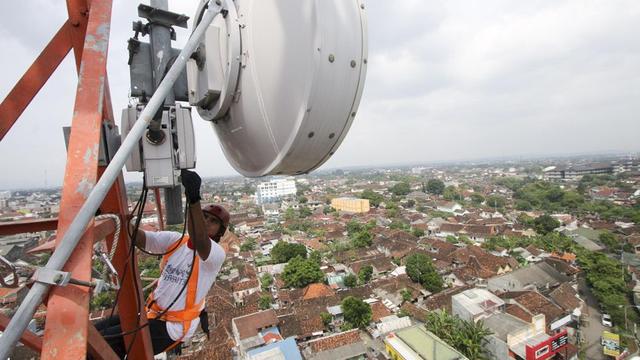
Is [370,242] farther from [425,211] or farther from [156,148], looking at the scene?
[156,148]

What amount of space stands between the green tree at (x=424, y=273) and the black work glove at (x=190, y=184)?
1500 cm

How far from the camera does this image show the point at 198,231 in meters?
1.37

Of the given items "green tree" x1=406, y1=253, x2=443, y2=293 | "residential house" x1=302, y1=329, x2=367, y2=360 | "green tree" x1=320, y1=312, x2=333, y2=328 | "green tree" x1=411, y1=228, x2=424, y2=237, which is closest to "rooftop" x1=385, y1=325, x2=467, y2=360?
"residential house" x1=302, y1=329, x2=367, y2=360

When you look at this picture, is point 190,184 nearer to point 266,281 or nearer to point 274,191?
point 266,281

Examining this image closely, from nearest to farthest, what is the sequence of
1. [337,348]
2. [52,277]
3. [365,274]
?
[52,277] → [337,348] → [365,274]

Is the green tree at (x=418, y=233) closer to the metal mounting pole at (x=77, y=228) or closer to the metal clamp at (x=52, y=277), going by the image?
the metal mounting pole at (x=77, y=228)

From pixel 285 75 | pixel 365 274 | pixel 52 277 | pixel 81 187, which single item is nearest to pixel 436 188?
pixel 365 274

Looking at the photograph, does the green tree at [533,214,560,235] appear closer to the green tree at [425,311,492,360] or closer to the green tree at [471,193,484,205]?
the green tree at [471,193,484,205]

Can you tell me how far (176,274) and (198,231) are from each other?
469 millimetres

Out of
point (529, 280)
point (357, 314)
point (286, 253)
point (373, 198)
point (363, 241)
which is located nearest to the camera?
point (357, 314)

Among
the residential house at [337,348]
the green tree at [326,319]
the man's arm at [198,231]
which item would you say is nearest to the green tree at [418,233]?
the green tree at [326,319]

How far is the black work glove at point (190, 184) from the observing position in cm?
120

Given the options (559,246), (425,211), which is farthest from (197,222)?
(425,211)

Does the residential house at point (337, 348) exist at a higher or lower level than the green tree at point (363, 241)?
lower
